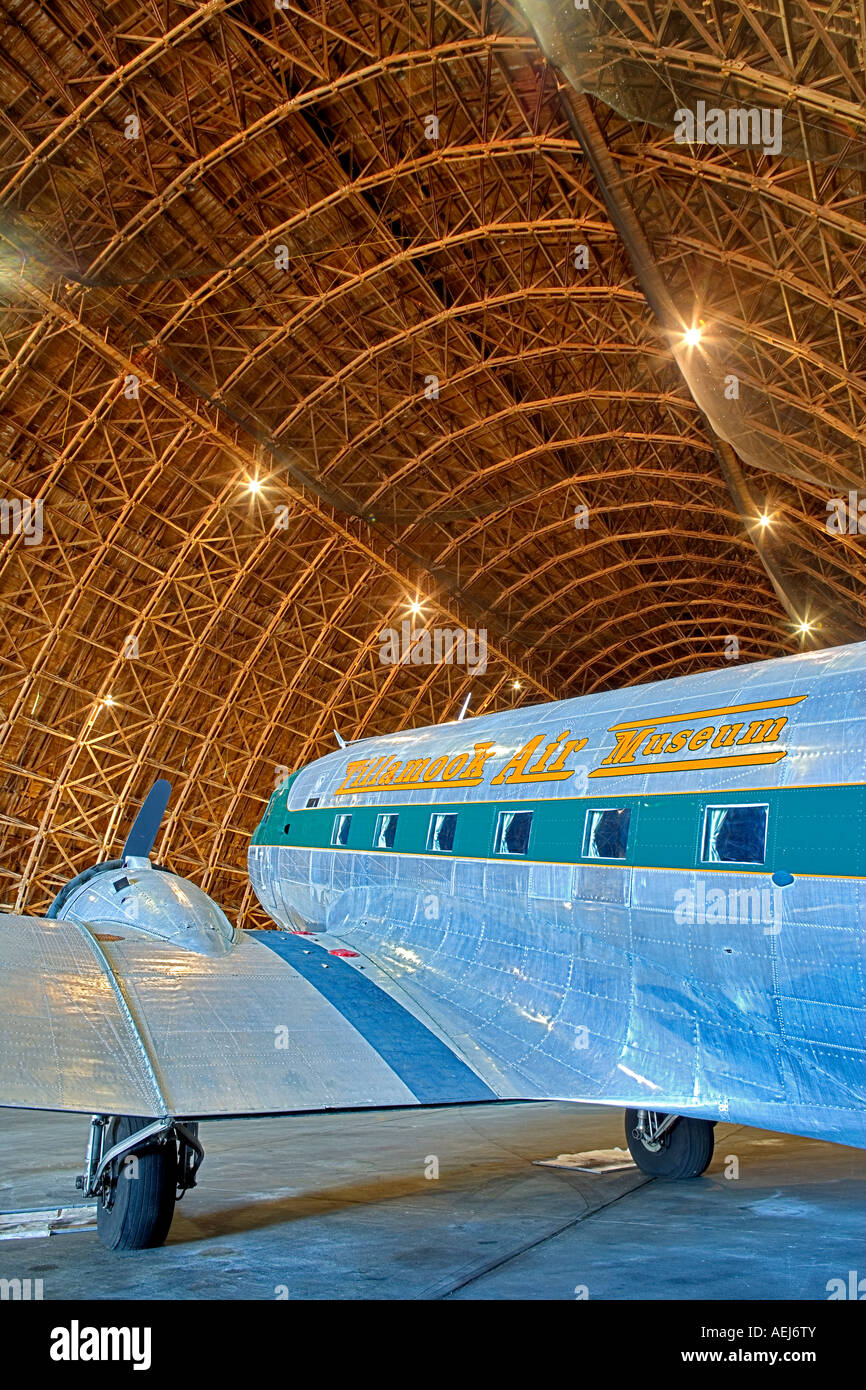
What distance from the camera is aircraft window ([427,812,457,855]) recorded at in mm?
11383

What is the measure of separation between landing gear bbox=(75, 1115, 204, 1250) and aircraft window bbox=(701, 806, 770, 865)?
483cm

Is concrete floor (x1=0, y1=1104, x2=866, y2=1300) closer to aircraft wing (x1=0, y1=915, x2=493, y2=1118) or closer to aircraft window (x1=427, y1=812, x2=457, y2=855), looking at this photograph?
aircraft wing (x1=0, y1=915, x2=493, y2=1118)

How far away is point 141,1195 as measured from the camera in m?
8.09

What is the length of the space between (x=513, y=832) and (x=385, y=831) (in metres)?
3.24

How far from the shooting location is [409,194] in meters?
24.0

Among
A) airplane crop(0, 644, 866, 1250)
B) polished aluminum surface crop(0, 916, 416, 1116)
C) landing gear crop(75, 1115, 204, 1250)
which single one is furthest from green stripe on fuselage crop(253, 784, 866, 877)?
landing gear crop(75, 1115, 204, 1250)

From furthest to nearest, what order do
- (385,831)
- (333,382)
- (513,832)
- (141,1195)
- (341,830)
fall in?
(333,382) < (341,830) < (385,831) < (513,832) < (141,1195)

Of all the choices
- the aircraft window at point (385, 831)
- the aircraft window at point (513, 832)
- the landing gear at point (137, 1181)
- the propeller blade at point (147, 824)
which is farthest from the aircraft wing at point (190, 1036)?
the propeller blade at point (147, 824)

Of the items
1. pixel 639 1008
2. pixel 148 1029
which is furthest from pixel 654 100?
pixel 148 1029

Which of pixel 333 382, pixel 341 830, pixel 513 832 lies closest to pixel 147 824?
pixel 341 830

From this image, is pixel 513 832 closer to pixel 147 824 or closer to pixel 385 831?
pixel 385 831

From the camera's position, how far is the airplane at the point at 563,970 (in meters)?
7.03
